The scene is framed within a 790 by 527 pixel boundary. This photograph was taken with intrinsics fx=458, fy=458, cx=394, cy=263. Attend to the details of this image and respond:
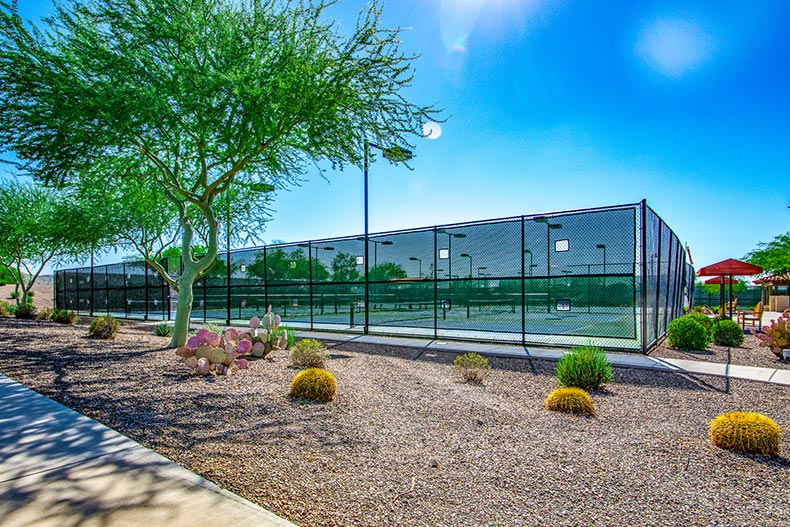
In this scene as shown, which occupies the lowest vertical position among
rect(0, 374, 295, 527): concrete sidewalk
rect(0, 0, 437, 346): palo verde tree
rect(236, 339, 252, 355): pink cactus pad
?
rect(0, 374, 295, 527): concrete sidewalk

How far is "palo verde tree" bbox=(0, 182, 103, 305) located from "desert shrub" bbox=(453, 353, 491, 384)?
51.5 feet

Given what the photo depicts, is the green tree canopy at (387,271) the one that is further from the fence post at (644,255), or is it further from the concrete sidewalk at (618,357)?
the fence post at (644,255)

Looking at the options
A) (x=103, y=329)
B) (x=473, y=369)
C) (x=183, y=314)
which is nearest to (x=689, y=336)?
(x=473, y=369)

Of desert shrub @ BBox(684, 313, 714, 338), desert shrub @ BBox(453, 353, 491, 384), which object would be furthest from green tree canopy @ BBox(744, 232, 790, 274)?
desert shrub @ BBox(453, 353, 491, 384)

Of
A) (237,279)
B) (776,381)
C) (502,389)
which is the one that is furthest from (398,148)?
(237,279)

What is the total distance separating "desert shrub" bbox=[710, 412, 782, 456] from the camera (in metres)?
4.25

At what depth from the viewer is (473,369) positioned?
763cm

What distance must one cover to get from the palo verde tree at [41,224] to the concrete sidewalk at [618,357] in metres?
10.6

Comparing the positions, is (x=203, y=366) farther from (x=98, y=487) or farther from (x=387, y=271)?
(x=387, y=271)

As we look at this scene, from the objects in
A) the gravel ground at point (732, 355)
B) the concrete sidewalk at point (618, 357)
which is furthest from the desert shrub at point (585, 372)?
the gravel ground at point (732, 355)

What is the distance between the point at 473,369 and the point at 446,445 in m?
3.35

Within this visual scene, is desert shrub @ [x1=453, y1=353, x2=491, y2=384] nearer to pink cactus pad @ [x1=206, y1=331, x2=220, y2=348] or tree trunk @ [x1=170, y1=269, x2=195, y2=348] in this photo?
pink cactus pad @ [x1=206, y1=331, x2=220, y2=348]

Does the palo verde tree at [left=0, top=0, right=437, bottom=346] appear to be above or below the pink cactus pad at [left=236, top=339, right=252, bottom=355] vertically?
above

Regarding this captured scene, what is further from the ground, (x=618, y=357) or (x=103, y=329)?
(x=103, y=329)
